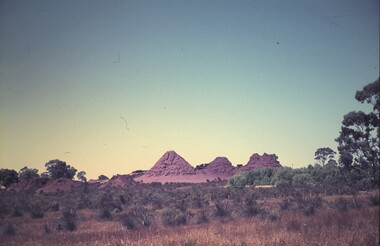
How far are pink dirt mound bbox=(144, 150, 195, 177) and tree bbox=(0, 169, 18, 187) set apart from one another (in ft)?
140

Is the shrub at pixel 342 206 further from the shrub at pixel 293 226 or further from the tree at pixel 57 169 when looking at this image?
the tree at pixel 57 169

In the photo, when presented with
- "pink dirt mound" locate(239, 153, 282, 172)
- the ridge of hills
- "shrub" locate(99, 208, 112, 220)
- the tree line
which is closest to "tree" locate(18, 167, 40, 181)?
the tree line

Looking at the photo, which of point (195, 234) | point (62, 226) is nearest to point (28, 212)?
point (62, 226)

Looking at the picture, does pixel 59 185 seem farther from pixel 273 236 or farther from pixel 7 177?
pixel 273 236

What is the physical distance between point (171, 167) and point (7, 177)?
51.8 metres

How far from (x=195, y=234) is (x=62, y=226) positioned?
8.56 meters

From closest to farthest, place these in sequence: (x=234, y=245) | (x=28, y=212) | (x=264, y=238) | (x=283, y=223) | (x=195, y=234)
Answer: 1. (x=234, y=245)
2. (x=264, y=238)
3. (x=195, y=234)
4. (x=283, y=223)
5. (x=28, y=212)

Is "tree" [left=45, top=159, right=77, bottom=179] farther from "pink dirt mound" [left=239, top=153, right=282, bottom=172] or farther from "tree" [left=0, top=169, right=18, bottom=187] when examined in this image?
"pink dirt mound" [left=239, top=153, right=282, bottom=172]

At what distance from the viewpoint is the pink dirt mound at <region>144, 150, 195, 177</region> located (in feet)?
328

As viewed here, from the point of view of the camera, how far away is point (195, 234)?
10320mm

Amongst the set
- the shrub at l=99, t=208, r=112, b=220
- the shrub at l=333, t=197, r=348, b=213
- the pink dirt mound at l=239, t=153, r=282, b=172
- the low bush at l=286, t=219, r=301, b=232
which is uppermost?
the pink dirt mound at l=239, t=153, r=282, b=172

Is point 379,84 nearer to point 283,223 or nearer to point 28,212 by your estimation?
point 283,223

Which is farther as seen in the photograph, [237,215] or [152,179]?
[152,179]

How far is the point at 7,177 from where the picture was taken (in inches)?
3383
